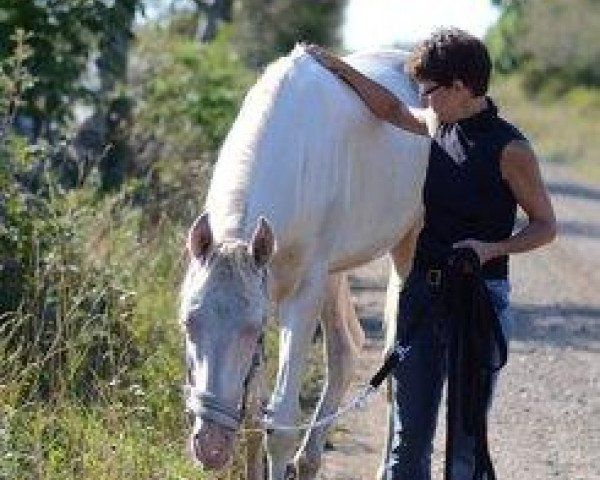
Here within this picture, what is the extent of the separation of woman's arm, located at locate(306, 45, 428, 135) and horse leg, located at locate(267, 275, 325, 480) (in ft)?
2.62

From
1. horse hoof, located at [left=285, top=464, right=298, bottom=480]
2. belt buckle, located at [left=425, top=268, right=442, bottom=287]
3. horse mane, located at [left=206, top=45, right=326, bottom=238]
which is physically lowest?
horse hoof, located at [left=285, top=464, right=298, bottom=480]

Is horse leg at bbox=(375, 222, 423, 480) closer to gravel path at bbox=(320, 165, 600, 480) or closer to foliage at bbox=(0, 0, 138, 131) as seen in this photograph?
gravel path at bbox=(320, 165, 600, 480)

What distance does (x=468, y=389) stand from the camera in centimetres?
631

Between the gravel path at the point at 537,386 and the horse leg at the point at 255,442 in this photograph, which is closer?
the horse leg at the point at 255,442

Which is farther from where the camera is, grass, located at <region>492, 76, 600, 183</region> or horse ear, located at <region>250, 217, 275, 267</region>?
grass, located at <region>492, 76, 600, 183</region>

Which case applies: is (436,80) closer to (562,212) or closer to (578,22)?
(562,212)

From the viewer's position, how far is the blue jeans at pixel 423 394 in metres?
6.34

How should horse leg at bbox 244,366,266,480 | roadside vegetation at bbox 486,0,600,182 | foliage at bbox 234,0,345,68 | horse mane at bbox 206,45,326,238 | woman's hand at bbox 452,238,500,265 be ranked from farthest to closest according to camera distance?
1. roadside vegetation at bbox 486,0,600,182
2. foliage at bbox 234,0,345,68
3. horse leg at bbox 244,366,266,480
4. horse mane at bbox 206,45,326,238
5. woman's hand at bbox 452,238,500,265

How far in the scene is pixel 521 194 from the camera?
6199 mm

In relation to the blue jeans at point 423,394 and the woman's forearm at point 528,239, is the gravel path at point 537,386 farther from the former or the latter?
the woman's forearm at point 528,239

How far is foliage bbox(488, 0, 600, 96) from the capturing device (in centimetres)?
6806

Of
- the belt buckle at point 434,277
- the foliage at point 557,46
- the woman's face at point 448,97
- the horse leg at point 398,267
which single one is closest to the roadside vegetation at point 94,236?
the horse leg at point 398,267

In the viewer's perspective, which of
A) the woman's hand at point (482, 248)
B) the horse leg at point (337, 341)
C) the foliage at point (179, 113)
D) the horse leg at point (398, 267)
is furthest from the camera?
the foliage at point (179, 113)

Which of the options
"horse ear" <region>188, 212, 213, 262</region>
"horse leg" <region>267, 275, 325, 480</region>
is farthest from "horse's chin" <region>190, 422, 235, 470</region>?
"horse leg" <region>267, 275, 325, 480</region>
